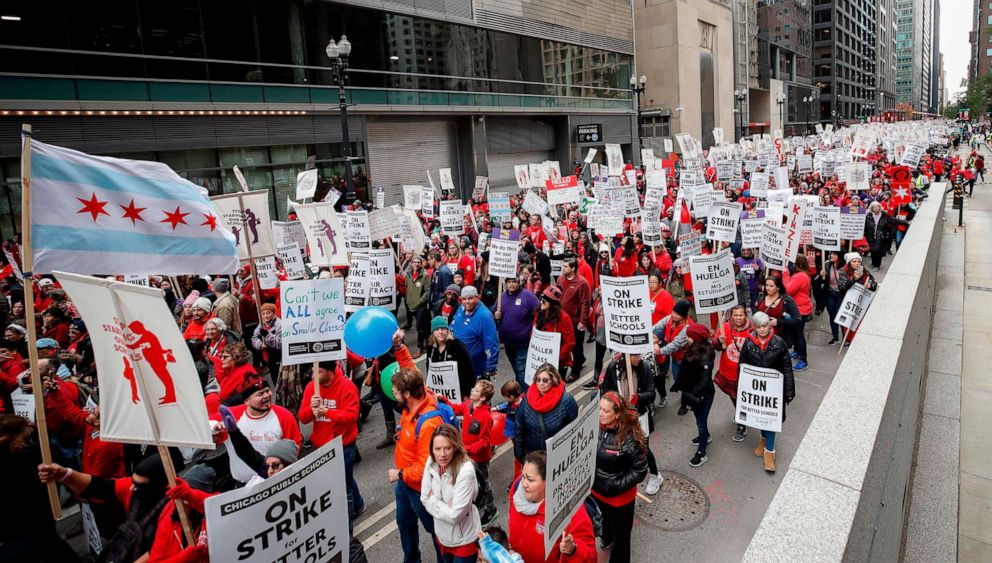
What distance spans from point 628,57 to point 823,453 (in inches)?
1872

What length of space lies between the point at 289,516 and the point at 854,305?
29.7 ft

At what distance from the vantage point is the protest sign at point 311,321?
5410 millimetres

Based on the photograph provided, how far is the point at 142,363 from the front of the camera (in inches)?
136

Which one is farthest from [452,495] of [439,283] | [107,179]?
[439,283]

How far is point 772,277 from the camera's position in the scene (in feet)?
26.8

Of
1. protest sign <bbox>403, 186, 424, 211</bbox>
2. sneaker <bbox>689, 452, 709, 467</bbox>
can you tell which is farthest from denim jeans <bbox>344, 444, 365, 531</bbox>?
protest sign <bbox>403, 186, 424, 211</bbox>

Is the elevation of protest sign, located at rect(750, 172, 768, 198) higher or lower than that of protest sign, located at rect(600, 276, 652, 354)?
higher

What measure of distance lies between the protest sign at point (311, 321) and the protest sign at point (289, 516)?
2.14m

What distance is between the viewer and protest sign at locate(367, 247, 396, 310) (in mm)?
9336

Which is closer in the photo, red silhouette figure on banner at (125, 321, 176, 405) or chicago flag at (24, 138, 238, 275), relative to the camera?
red silhouette figure on banner at (125, 321, 176, 405)

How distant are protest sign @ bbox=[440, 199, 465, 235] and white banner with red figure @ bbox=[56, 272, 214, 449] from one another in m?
10.6

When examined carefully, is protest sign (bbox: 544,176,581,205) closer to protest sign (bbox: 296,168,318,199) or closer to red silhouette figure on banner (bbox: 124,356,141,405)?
protest sign (bbox: 296,168,318,199)

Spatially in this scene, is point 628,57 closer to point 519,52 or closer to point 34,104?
point 519,52

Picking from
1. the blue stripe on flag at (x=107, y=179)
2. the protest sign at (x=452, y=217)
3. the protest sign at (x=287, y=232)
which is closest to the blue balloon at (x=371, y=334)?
the blue stripe on flag at (x=107, y=179)
